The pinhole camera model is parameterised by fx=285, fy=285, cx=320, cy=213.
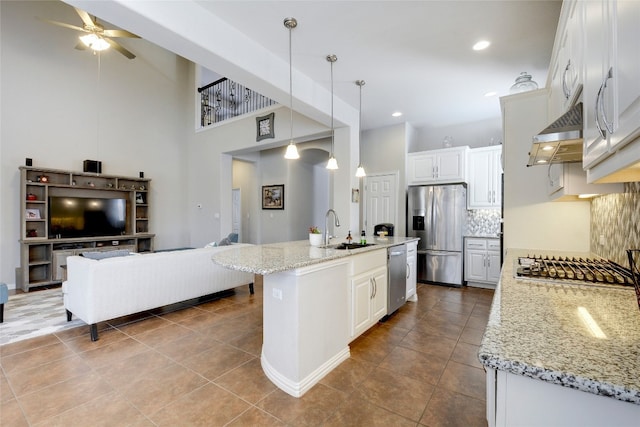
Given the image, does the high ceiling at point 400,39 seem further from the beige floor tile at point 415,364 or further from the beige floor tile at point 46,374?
the beige floor tile at point 415,364

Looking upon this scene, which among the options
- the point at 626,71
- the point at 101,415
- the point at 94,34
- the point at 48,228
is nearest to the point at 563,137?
the point at 626,71

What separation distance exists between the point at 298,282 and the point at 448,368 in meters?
1.52

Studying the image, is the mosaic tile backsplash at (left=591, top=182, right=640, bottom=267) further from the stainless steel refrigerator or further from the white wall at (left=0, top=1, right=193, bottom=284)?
the white wall at (left=0, top=1, right=193, bottom=284)

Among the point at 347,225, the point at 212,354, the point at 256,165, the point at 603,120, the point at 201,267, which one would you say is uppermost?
the point at 256,165

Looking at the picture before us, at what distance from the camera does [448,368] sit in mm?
2402

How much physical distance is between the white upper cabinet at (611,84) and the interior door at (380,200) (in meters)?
4.61

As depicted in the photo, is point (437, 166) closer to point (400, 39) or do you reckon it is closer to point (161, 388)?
point (400, 39)

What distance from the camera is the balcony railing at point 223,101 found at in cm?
646

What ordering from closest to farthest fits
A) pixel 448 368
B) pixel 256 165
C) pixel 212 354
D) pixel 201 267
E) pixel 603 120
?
pixel 603 120, pixel 448 368, pixel 212 354, pixel 201 267, pixel 256 165

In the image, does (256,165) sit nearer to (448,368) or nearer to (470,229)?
(470,229)

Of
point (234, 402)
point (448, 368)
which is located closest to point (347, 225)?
point (448, 368)

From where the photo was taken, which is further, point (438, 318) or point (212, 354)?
point (438, 318)

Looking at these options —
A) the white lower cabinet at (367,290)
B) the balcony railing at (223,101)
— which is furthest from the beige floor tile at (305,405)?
the balcony railing at (223,101)

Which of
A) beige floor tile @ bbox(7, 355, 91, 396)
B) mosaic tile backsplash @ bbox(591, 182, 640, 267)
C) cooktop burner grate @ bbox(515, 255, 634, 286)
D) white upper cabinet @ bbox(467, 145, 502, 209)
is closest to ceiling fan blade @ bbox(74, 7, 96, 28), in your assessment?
beige floor tile @ bbox(7, 355, 91, 396)
